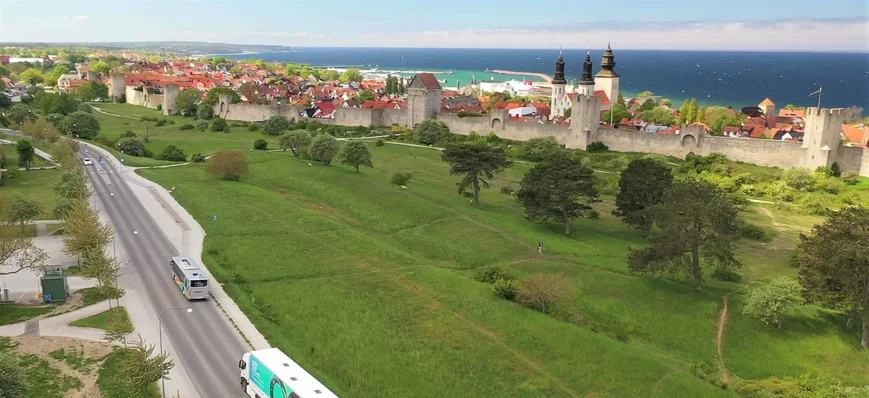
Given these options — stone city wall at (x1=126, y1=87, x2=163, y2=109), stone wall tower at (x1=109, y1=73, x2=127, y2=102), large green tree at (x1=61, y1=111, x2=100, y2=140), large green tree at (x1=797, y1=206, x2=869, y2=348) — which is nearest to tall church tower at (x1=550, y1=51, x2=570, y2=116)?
large green tree at (x1=61, y1=111, x2=100, y2=140)

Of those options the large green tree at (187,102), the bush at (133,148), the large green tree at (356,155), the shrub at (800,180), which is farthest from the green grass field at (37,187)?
the shrub at (800,180)

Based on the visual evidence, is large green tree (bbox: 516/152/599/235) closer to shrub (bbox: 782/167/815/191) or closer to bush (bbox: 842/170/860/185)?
shrub (bbox: 782/167/815/191)

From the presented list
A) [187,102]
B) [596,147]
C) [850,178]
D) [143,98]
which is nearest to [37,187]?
[596,147]

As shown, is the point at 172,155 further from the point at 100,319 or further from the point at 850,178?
the point at 850,178

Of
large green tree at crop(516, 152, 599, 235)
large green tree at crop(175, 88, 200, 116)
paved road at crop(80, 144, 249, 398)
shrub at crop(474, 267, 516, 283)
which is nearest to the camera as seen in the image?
paved road at crop(80, 144, 249, 398)

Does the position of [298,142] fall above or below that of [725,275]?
above

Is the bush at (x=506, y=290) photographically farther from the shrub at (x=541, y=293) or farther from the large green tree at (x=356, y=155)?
the large green tree at (x=356, y=155)
